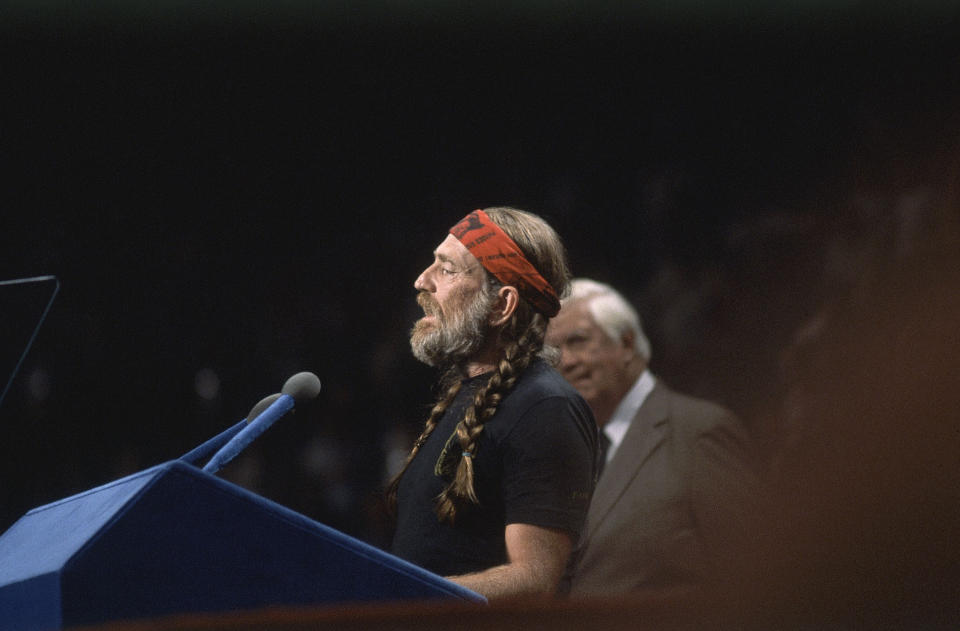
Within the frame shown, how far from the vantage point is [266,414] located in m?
1.20

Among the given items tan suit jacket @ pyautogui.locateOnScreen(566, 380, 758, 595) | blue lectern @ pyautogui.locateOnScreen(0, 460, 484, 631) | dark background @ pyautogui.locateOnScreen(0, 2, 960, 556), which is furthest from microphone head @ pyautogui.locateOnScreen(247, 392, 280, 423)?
dark background @ pyautogui.locateOnScreen(0, 2, 960, 556)

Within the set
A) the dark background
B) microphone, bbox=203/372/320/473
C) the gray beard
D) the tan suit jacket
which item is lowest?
the tan suit jacket

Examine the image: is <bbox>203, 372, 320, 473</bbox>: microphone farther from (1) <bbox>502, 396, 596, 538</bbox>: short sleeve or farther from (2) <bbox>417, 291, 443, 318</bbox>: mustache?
(2) <bbox>417, 291, 443, 318</bbox>: mustache

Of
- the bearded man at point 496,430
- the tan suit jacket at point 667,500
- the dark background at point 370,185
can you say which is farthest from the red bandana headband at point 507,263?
the dark background at point 370,185

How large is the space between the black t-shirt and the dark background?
214cm

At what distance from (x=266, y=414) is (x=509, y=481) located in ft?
1.43

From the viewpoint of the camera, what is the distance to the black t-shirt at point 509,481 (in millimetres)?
1466

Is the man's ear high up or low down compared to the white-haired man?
up

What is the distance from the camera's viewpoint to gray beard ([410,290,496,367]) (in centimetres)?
171

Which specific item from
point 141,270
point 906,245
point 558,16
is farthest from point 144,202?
point 906,245

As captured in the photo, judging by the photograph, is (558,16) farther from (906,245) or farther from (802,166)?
(906,245)

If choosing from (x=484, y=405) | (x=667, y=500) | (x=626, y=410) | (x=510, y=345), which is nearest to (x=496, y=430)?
(x=484, y=405)

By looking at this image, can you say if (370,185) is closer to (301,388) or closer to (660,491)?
(660,491)

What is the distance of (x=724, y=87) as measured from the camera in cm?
385
